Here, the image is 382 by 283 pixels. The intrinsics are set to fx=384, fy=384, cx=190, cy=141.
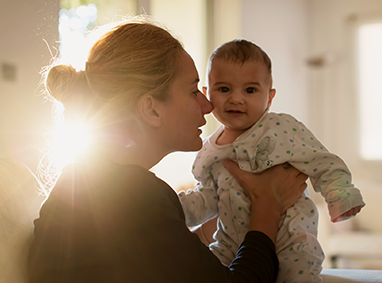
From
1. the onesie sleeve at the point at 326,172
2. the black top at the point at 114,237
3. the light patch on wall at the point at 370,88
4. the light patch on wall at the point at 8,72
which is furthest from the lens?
the light patch on wall at the point at 370,88

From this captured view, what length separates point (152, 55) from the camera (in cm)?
Result: 91

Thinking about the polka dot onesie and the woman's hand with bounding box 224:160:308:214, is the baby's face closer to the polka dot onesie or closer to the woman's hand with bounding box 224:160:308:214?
the polka dot onesie

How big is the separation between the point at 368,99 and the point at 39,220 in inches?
170

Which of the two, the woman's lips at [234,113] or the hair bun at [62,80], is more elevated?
the hair bun at [62,80]

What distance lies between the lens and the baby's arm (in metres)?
1.21

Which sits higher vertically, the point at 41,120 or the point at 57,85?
the point at 57,85

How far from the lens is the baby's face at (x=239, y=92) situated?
1172 mm

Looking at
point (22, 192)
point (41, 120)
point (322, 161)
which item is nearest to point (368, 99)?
point (322, 161)

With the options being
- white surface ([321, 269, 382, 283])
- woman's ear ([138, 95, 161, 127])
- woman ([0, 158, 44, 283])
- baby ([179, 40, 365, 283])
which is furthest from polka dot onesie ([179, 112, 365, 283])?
woman ([0, 158, 44, 283])

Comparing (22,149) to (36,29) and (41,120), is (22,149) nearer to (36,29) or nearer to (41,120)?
(41,120)

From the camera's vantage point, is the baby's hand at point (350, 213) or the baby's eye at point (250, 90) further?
the baby's eye at point (250, 90)

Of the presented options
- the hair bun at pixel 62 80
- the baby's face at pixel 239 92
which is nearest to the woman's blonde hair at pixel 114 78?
the hair bun at pixel 62 80

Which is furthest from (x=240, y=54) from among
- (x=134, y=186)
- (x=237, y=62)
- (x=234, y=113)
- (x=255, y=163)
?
(x=134, y=186)

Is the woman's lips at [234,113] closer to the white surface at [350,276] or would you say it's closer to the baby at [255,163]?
the baby at [255,163]
